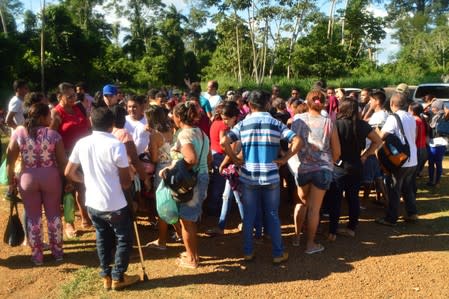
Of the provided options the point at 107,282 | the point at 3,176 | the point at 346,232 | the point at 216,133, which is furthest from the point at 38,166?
the point at 346,232

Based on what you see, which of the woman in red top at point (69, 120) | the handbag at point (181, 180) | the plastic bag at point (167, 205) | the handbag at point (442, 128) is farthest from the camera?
the handbag at point (442, 128)

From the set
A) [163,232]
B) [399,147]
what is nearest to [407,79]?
[399,147]

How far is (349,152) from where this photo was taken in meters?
5.10

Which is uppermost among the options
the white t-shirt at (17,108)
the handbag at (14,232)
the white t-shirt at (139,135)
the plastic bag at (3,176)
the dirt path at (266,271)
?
the white t-shirt at (17,108)

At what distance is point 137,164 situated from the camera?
4422mm

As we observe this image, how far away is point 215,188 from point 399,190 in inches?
96.2

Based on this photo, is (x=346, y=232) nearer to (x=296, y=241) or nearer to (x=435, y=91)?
(x=296, y=241)

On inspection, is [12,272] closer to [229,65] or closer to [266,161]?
[266,161]

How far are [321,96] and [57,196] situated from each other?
119 inches

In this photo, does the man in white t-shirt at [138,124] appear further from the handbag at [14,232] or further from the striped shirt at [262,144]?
the handbag at [14,232]

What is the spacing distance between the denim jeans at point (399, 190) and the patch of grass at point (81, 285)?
3.84m

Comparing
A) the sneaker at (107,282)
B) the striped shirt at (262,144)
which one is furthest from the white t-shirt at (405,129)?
the sneaker at (107,282)

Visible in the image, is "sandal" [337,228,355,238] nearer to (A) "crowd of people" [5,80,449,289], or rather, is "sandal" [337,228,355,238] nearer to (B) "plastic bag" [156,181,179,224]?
(A) "crowd of people" [5,80,449,289]

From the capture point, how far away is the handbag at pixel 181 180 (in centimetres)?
406
